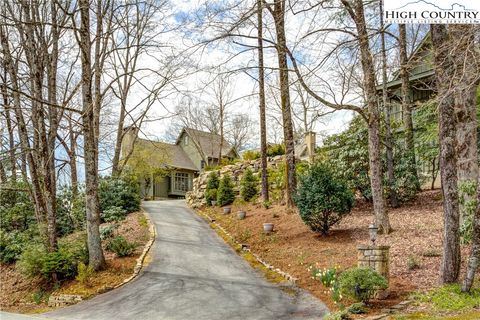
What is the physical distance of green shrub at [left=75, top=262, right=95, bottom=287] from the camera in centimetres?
1048

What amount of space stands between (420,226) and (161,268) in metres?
7.32

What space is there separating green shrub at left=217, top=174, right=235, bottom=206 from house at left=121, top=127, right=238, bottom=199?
9.29 meters

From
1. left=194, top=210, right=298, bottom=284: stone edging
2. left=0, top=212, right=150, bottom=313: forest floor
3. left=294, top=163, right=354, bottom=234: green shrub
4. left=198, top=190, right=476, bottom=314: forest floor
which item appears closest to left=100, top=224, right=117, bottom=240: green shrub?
left=0, top=212, right=150, bottom=313: forest floor

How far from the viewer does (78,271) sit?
10.9 meters

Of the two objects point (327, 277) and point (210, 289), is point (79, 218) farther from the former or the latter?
point (327, 277)

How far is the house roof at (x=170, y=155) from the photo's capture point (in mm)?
31266

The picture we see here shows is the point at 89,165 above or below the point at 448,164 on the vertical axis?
above

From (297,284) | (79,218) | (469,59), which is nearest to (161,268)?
(297,284)

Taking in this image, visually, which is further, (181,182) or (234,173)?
(181,182)

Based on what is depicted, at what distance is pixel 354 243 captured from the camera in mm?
11680

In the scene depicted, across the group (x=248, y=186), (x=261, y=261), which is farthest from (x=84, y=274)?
(x=248, y=186)

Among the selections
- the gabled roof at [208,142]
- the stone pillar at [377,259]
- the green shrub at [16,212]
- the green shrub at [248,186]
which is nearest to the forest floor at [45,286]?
the green shrub at [16,212]

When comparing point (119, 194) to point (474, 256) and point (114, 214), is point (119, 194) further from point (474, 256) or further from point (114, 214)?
point (474, 256)

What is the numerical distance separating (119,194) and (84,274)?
30.5ft
